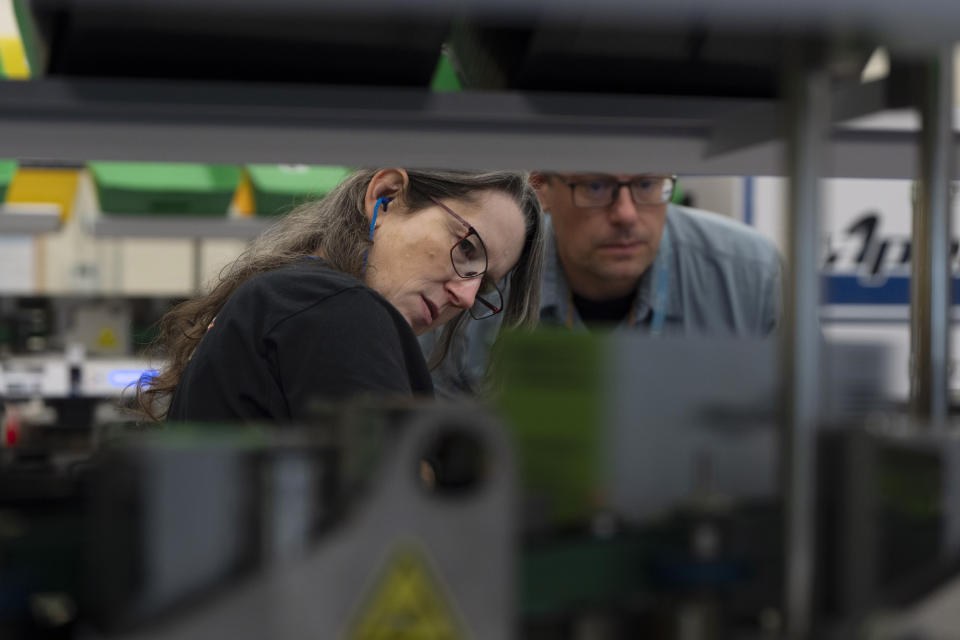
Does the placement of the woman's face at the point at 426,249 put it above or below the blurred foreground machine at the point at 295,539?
above

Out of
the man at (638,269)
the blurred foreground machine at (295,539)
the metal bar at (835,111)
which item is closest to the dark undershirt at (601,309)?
the man at (638,269)

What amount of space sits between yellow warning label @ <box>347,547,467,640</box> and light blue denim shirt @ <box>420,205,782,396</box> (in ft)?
5.58

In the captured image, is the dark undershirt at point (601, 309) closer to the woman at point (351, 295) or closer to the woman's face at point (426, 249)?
the woman at point (351, 295)

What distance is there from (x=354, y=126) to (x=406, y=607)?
50 cm

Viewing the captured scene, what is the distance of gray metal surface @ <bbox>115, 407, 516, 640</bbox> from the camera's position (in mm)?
598

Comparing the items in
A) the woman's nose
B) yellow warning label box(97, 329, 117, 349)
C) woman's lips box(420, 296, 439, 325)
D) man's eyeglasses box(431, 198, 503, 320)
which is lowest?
yellow warning label box(97, 329, 117, 349)

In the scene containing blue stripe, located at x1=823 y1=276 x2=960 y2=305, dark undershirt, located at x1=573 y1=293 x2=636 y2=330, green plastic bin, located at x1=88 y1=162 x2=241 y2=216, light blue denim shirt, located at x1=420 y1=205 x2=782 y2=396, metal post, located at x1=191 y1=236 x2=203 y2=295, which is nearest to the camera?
light blue denim shirt, located at x1=420 y1=205 x2=782 y2=396

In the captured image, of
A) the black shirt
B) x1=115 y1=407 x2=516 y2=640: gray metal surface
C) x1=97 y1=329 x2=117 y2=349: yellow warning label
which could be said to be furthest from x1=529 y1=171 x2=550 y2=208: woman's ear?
x1=97 y1=329 x2=117 y2=349: yellow warning label

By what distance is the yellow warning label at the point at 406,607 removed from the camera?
2.06 ft

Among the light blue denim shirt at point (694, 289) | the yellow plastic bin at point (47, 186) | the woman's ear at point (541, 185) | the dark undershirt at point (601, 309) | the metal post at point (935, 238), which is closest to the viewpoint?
the metal post at point (935, 238)

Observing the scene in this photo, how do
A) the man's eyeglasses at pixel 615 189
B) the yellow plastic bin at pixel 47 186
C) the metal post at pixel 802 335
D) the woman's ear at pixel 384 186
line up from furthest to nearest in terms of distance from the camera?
the yellow plastic bin at pixel 47 186, the man's eyeglasses at pixel 615 189, the woman's ear at pixel 384 186, the metal post at pixel 802 335

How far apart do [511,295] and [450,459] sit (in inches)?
48.3

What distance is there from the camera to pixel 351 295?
1.38 metres

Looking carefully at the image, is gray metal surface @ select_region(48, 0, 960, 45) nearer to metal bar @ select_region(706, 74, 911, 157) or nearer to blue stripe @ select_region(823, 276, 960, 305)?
metal bar @ select_region(706, 74, 911, 157)
